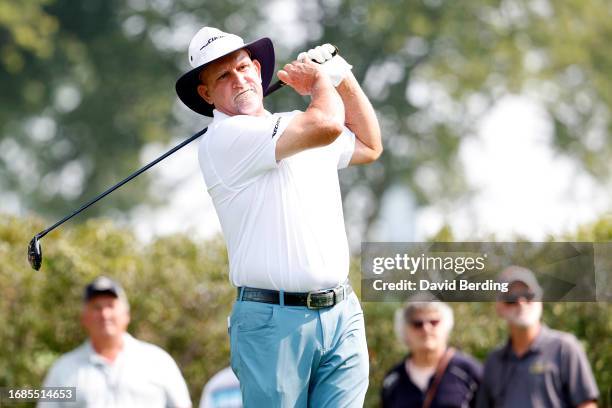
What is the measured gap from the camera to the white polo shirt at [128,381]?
7.77 meters

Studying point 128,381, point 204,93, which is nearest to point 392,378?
point 128,381

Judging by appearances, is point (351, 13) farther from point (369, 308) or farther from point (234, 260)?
point (234, 260)

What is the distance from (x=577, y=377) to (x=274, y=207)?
10.5 ft

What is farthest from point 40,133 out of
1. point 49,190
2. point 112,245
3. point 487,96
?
point 112,245

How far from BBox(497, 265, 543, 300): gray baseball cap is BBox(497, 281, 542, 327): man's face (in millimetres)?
27

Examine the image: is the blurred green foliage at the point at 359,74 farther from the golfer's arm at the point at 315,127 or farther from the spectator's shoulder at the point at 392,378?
the golfer's arm at the point at 315,127

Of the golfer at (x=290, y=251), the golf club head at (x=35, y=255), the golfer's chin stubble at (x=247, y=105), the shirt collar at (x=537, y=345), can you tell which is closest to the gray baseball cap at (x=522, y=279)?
the shirt collar at (x=537, y=345)

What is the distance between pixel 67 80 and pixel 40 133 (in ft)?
7.23

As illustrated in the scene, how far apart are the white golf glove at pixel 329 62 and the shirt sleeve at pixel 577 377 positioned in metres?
2.95

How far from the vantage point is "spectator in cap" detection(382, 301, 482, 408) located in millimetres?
8023

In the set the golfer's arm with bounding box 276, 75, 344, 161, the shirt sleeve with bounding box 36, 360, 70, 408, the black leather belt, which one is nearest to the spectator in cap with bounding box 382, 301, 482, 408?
the shirt sleeve with bounding box 36, 360, 70, 408

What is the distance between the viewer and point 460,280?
8.87 meters

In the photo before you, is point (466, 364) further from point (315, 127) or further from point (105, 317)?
point (315, 127)

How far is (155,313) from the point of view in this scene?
30.6ft
